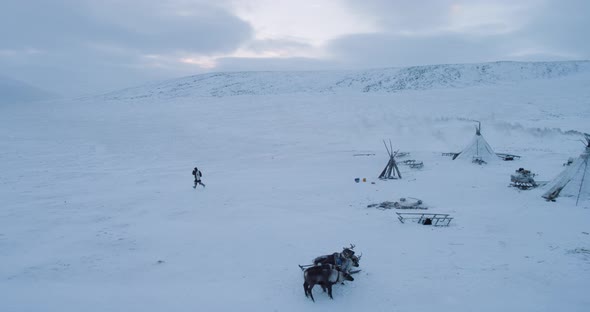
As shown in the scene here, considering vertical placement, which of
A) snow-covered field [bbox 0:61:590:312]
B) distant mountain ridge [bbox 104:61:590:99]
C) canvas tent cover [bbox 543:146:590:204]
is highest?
distant mountain ridge [bbox 104:61:590:99]

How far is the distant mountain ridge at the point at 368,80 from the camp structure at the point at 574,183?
50510 mm

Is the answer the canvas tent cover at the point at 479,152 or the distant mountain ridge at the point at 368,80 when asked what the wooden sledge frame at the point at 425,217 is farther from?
the distant mountain ridge at the point at 368,80

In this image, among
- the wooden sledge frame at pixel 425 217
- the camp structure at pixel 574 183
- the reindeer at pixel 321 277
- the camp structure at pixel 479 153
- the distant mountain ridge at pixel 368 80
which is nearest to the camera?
the reindeer at pixel 321 277

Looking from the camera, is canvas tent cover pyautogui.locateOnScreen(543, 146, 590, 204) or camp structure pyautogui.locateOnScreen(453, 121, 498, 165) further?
camp structure pyautogui.locateOnScreen(453, 121, 498, 165)

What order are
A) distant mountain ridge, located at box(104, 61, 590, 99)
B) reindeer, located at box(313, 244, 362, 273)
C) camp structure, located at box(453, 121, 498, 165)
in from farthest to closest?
distant mountain ridge, located at box(104, 61, 590, 99) < camp structure, located at box(453, 121, 498, 165) < reindeer, located at box(313, 244, 362, 273)

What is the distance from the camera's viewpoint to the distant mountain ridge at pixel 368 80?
65.9 metres

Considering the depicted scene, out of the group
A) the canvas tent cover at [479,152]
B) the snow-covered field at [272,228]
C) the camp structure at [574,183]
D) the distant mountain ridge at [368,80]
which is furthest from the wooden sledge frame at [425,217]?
the distant mountain ridge at [368,80]

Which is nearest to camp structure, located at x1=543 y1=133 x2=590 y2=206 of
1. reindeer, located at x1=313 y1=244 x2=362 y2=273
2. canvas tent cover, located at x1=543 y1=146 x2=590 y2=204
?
canvas tent cover, located at x1=543 y1=146 x2=590 y2=204

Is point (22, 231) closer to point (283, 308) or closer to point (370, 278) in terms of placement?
A: point (283, 308)

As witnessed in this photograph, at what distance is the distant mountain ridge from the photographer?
65938mm

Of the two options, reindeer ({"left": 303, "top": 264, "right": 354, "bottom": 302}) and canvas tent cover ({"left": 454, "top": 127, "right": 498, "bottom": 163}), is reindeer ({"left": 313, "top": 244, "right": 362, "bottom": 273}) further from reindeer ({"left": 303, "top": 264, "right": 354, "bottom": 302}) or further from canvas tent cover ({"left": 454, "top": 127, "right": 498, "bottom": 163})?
canvas tent cover ({"left": 454, "top": 127, "right": 498, "bottom": 163})

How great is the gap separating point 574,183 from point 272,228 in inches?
522

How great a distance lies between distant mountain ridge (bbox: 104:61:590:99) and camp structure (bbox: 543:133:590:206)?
166 ft

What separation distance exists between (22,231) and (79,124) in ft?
121
